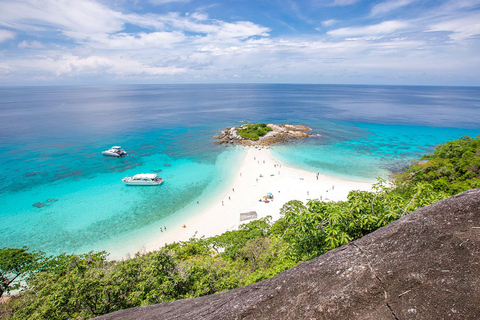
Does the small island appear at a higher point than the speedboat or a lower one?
higher

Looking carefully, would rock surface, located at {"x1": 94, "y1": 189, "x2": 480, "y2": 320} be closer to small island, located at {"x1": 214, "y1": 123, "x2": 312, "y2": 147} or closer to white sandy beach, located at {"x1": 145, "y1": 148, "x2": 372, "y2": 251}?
white sandy beach, located at {"x1": 145, "y1": 148, "x2": 372, "y2": 251}

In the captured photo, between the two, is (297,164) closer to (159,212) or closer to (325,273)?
(159,212)

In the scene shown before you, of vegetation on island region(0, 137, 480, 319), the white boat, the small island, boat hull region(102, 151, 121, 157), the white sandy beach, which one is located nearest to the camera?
vegetation on island region(0, 137, 480, 319)

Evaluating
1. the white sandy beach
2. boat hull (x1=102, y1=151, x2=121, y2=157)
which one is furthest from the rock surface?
boat hull (x1=102, y1=151, x2=121, y2=157)

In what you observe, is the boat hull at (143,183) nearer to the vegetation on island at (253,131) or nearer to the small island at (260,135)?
the small island at (260,135)

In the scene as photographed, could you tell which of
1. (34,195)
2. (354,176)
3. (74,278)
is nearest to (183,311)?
(74,278)

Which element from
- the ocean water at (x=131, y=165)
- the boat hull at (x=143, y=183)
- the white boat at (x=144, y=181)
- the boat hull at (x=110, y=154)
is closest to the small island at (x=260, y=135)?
the ocean water at (x=131, y=165)
